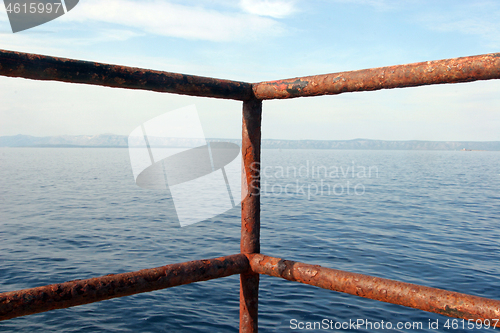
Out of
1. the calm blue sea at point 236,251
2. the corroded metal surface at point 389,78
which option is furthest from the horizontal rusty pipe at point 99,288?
the calm blue sea at point 236,251

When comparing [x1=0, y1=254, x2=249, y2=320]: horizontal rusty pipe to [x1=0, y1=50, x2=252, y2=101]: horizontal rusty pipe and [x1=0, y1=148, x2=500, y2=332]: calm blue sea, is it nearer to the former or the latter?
[x1=0, y1=50, x2=252, y2=101]: horizontal rusty pipe

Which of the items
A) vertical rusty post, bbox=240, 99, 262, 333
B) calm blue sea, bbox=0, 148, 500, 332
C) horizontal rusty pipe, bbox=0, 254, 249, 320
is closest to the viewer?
horizontal rusty pipe, bbox=0, 254, 249, 320

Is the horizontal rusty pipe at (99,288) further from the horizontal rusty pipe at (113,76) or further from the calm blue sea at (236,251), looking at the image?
the calm blue sea at (236,251)

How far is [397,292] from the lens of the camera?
5.34ft

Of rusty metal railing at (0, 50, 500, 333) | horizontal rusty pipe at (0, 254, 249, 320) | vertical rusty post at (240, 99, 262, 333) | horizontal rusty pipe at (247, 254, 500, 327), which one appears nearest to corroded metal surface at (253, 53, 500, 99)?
rusty metal railing at (0, 50, 500, 333)

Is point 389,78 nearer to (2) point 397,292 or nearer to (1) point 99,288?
(2) point 397,292

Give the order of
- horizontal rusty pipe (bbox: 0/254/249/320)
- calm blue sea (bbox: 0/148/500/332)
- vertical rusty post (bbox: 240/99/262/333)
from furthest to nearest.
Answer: calm blue sea (bbox: 0/148/500/332) → vertical rusty post (bbox: 240/99/262/333) → horizontal rusty pipe (bbox: 0/254/249/320)

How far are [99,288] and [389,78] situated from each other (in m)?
1.49

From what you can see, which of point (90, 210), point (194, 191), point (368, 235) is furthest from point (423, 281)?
point (194, 191)

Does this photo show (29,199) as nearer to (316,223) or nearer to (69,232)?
(69,232)

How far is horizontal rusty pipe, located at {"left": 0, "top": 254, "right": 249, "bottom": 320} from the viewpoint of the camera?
4.73 ft

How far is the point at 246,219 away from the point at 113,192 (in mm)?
36247

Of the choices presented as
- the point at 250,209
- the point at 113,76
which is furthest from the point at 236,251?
the point at 113,76

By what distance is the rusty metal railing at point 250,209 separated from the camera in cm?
146
